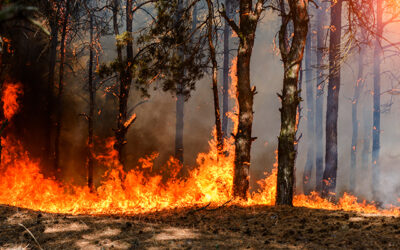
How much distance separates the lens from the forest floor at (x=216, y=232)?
18.0ft

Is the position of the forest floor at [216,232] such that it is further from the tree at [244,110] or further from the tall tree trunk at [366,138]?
the tall tree trunk at [366,138]

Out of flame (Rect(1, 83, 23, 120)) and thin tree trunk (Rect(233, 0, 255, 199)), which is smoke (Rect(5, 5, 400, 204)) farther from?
thin tree trunk (Rect(233, 0, 255, 199))

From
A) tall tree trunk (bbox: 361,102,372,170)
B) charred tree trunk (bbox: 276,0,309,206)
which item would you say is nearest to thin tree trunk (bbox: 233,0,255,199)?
charred tree trunk (bbox: 276,0,309,206)

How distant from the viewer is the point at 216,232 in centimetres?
630

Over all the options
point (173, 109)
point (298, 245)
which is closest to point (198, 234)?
point (298, 245)

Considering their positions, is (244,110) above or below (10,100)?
below

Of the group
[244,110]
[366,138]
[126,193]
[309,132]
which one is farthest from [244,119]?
[366,138]

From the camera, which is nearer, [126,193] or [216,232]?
[216,232]

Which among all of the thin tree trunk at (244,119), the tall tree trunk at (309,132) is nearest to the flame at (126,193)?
the thin tree trunk at (244,119)

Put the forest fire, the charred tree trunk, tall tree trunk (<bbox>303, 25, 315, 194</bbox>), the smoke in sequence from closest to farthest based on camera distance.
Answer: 1. the charred tree trunk
2. the forest fire
3. the smoke
4. tall tree trunk (<bbox>303, 25, 315, 194</bbox>)

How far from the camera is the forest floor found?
18.0 feet

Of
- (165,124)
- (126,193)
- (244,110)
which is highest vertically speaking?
(244,110)

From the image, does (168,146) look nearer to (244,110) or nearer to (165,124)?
(165,124)

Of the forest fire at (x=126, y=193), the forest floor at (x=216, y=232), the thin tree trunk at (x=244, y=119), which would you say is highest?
the thin tree trunk at (x=244, y=119)
